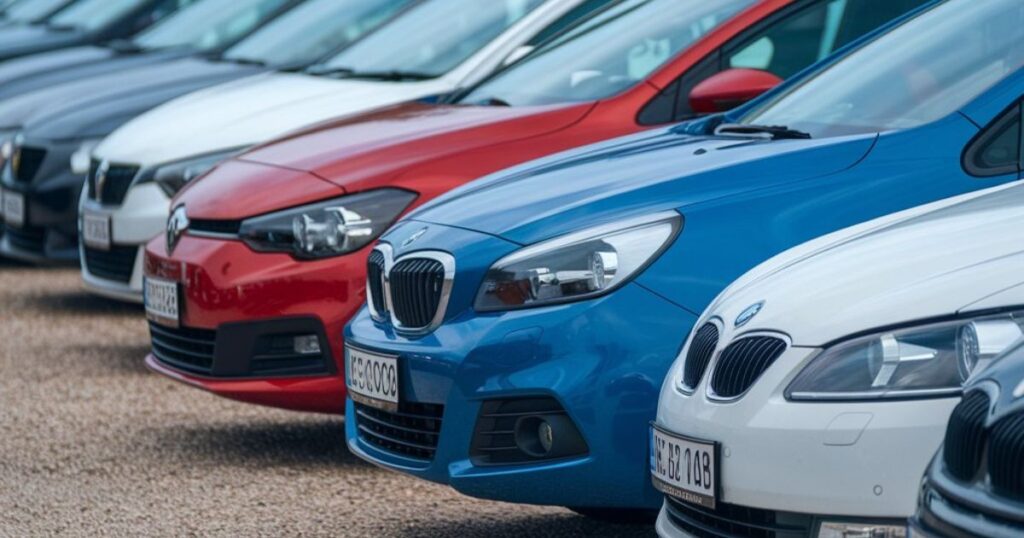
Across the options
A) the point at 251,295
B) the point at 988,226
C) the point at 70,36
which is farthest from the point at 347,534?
the point at 70,36

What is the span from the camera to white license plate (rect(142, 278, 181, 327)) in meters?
6.53

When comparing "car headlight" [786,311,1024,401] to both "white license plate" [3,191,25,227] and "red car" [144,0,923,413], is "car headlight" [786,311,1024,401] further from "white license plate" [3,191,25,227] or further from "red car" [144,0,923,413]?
"white license plate" [3,191,25,227]

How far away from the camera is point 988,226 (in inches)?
142

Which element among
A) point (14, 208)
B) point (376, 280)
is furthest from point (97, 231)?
point (376, 280)

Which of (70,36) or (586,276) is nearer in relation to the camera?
(586,276)

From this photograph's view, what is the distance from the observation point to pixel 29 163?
10.5m

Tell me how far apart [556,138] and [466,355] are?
1.65m

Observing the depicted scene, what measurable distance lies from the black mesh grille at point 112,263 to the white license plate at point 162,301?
178 cm

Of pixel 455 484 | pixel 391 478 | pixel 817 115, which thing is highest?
pixel 817 115

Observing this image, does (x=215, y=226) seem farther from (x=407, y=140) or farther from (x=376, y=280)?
(x=376, y=280)

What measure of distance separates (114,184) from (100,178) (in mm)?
122

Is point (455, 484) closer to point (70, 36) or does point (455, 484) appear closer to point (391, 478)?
point (391, 478)

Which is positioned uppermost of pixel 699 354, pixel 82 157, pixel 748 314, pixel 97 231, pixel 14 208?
pixel 748 314

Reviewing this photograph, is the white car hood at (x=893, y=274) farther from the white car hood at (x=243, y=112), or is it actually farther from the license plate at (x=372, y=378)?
the white car hood at (x=243, y=112)
